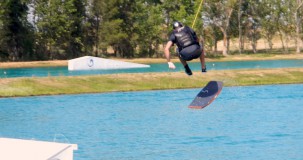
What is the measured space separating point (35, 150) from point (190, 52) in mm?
7991

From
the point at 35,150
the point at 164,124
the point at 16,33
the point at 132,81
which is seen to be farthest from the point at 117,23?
the point at 35,150

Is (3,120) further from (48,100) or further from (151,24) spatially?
(151,24)

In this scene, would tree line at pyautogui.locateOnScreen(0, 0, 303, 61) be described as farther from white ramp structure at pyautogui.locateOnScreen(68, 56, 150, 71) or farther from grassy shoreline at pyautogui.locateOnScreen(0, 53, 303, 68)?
white ramp structure at pyautogui.locateOnScreen(68, 56, 150, 71)

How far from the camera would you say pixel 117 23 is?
4894 inches

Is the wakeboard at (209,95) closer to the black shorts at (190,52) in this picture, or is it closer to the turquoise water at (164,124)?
Answer: the turquoise water at (164,124)

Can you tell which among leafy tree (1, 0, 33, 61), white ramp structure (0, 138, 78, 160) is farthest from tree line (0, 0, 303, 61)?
white ramp structure (0, 138, 78, 160)

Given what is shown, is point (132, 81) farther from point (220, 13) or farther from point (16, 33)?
point (220, 13)

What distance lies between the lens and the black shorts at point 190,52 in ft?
76.2

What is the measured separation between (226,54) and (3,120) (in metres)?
104

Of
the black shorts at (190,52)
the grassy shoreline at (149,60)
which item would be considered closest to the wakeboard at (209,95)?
the black shorts at (190,52)

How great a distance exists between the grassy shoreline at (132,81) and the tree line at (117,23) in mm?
49715

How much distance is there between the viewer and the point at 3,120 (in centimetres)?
4516

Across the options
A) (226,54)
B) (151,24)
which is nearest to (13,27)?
(151,24)

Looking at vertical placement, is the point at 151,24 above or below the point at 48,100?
above
